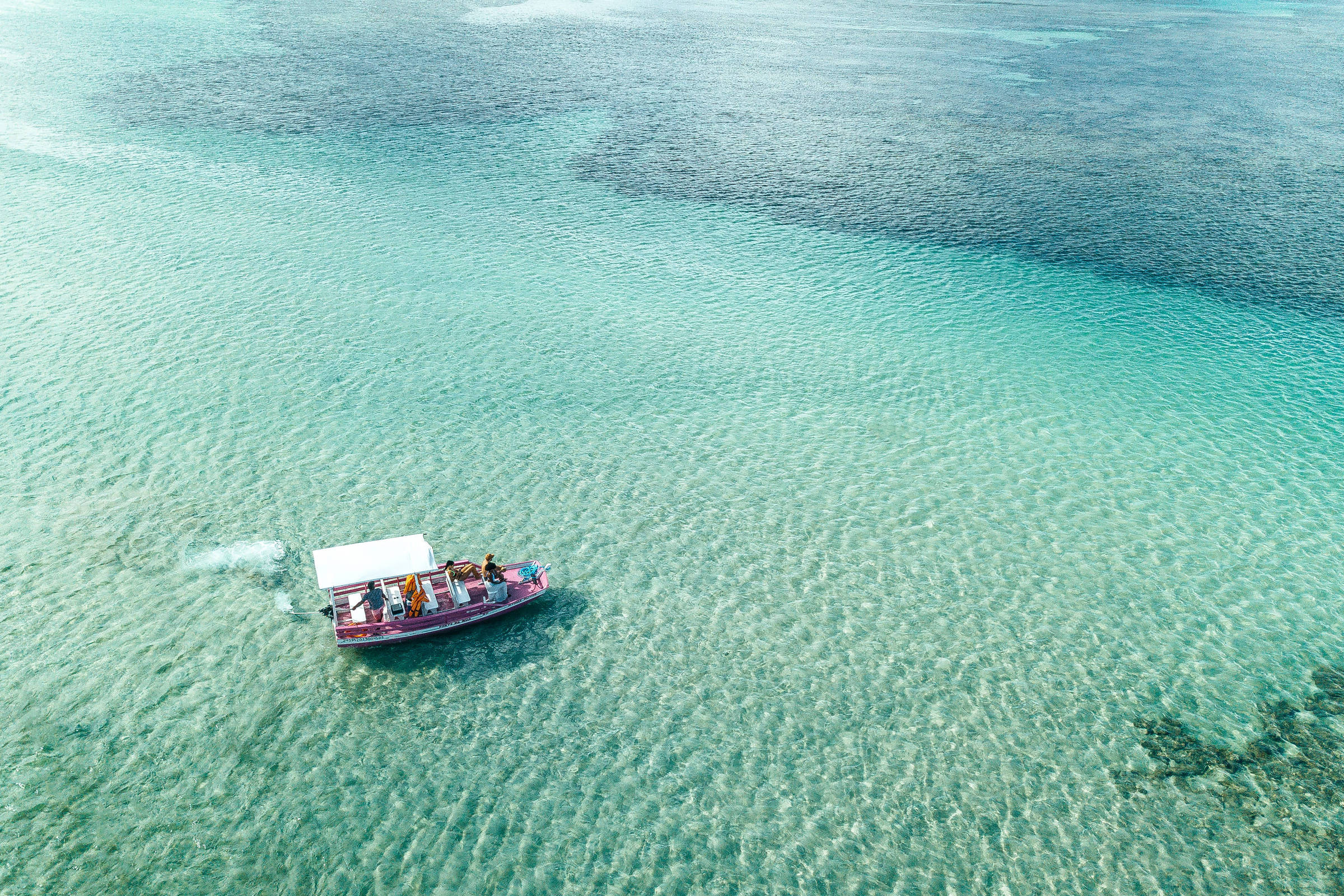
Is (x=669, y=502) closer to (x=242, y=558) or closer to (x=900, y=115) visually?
(x=242, y=558)

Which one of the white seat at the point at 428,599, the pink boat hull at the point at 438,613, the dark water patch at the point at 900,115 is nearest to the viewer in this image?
the pink boat hull at the point at 438,613

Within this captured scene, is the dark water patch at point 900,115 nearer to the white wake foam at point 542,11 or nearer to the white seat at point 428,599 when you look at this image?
the white wake foam at point 542,11

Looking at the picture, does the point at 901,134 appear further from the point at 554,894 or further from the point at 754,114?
the point at 554,894

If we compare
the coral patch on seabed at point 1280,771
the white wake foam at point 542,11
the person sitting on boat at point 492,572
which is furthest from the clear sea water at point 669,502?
the white wake foam at point 542,11

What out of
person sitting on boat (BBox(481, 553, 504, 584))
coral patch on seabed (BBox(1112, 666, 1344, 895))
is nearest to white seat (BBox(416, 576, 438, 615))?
person sitting on boat (BBox(481, 553, 504, 584))

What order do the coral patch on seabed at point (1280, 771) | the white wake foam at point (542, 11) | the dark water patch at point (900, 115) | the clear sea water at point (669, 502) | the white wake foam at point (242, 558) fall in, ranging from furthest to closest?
the white wake foam at point (542, 11)
the dark water patch at point (900, 115)
the white wake foam at point (242, 558)
the coral patch on seabed at point (1280, 771)
the clear sea water at point (669, 502)

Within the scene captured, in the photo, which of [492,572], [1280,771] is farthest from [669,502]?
[1280,771]

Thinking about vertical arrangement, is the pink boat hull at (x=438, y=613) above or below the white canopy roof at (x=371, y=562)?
below

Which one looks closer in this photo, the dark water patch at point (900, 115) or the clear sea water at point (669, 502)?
the clear sea water at point (669, 502)
